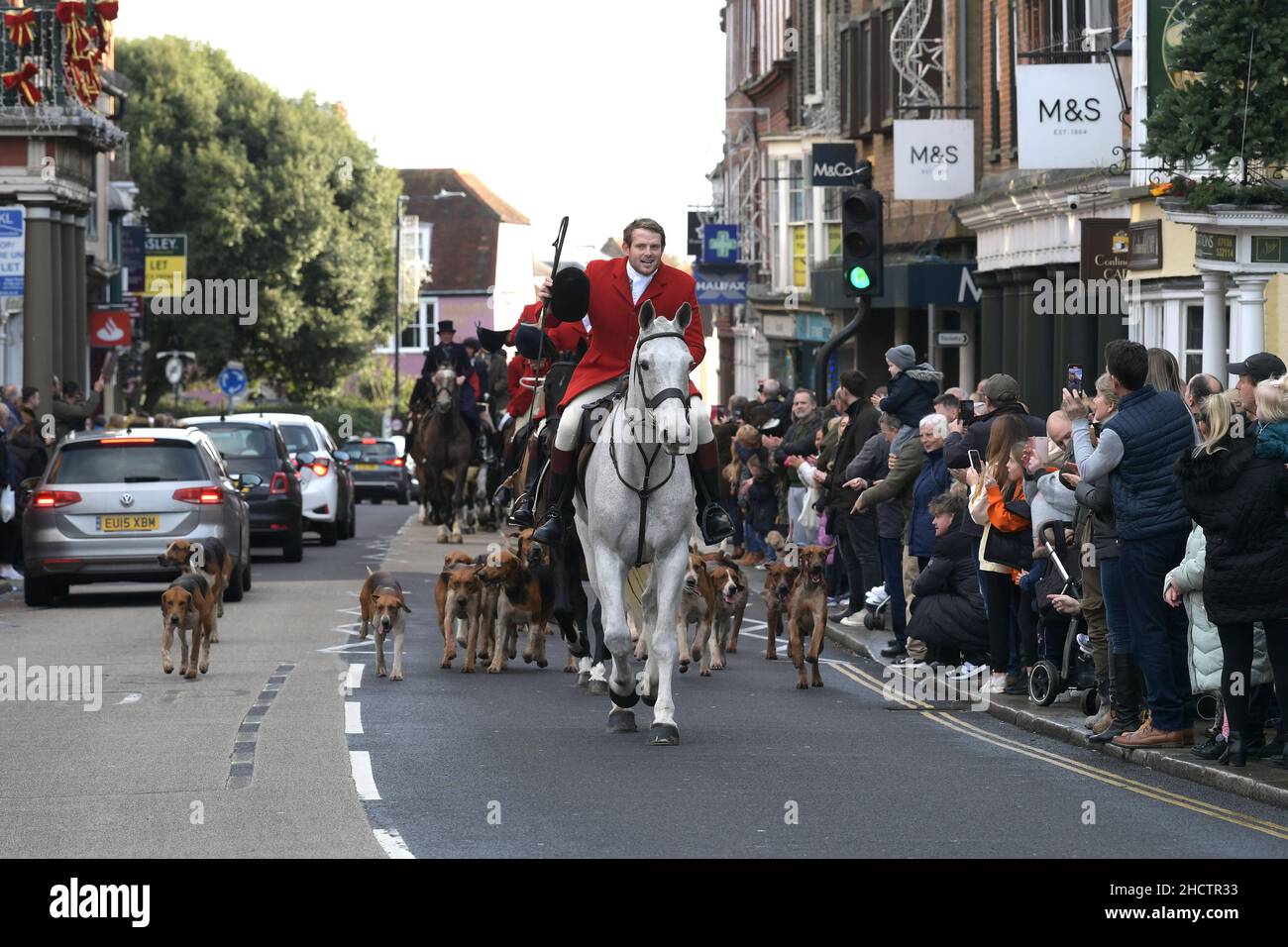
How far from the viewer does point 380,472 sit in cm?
6050

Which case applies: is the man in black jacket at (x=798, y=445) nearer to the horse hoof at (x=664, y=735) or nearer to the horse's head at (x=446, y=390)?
the horse's head at (x=446, y=390)

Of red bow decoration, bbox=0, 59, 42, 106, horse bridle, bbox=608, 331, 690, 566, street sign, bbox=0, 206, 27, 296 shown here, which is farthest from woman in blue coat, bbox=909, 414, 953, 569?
red bow decoration, bbox=0, 59, 42, 106

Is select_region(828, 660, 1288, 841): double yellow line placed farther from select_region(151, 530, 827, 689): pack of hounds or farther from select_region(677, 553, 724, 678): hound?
select_region(677, 553, 724, 678): hound

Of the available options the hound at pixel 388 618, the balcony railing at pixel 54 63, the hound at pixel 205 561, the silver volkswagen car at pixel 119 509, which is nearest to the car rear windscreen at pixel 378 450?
the balcony railing at pixel 54 63

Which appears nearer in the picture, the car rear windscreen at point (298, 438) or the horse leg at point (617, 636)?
the horse leg at point (617, 636)

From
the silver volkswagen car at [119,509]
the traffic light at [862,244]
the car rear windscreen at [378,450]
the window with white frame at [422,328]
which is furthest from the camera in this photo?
the window with white frame at [422,328]

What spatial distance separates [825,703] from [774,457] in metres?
8.76

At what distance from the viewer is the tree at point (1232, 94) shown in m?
17.2

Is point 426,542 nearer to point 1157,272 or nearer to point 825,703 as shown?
point 1157,272

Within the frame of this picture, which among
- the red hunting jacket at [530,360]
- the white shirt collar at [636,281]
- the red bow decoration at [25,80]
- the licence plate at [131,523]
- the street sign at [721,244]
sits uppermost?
the red bow decoration at [25,80]

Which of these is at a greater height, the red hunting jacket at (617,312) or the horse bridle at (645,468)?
the red hunting jacket at (617,312)

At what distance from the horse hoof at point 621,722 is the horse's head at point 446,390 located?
17977 mm

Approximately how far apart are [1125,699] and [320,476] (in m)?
21.5

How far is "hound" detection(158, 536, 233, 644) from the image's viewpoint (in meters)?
19.5
